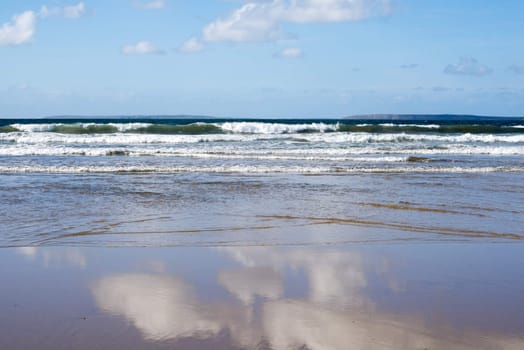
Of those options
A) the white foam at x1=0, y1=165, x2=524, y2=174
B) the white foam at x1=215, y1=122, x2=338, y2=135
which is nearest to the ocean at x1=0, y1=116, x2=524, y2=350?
the white foam at x1=0, y1=165, x2=524, y2=174

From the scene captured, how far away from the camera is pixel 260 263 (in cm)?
669

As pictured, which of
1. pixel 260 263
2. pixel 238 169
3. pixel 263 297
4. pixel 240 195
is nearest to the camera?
pixel 263 297

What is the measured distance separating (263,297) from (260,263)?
123cm

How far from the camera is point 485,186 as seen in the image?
46.5ft

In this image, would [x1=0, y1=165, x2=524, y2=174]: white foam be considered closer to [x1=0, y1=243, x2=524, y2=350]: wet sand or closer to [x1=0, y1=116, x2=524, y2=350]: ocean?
[x1=0, y1=116, x2=524, y2=350]: ocean

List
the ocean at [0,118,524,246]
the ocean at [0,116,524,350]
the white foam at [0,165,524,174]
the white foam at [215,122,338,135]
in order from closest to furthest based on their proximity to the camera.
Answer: the ocean at [0,116,524,350]
the ocean at [0,118,524,246]
the white foam at [0,165,524,174]
the white foam at [215,122,338,135]

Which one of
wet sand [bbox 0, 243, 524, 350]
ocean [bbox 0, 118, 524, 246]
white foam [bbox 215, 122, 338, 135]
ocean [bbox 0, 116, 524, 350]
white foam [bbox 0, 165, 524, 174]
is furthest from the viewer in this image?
white foam [bbox 215, 122, 338, 135]

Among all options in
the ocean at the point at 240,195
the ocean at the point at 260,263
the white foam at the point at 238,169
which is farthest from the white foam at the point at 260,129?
the ocean at the point at 260,263

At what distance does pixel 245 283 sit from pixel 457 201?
6956 mm

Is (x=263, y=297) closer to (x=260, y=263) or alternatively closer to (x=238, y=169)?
(x=260, y=263)

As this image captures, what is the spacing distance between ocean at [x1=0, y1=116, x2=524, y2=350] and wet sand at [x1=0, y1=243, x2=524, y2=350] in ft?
0.07

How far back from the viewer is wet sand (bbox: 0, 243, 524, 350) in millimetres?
4496

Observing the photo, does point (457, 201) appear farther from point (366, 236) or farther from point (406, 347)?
point (406, 347)

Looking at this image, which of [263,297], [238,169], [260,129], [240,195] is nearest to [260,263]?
[263,297]
